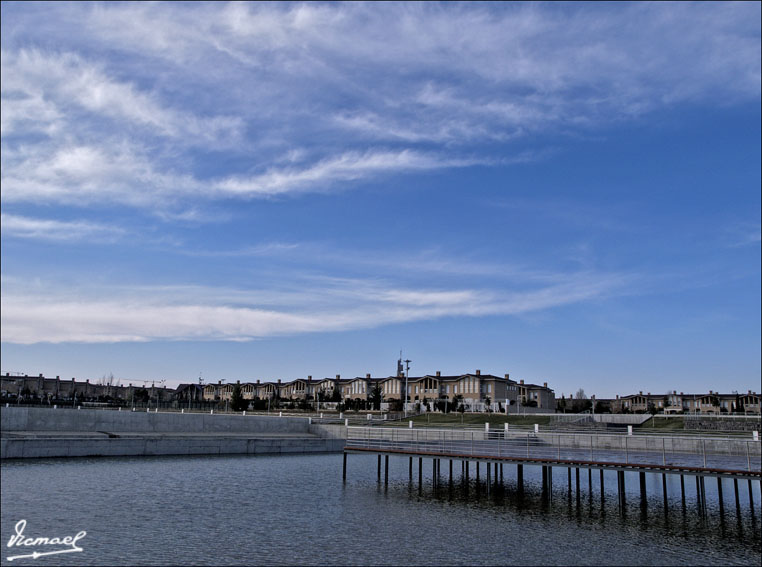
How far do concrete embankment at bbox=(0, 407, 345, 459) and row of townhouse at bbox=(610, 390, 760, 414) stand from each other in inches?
3089

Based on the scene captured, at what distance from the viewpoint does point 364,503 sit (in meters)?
31.7

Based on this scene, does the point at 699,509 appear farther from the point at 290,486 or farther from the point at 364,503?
the point at 290,486

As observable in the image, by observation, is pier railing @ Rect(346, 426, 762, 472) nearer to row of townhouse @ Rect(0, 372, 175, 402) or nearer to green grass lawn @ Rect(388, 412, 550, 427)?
green grass lawn @ Rect(388, 412, 550, 427)

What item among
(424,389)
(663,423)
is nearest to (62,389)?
(424,389)

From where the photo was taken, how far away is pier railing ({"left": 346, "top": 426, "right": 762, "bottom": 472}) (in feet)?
118

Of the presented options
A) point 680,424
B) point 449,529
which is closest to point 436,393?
point 680,424

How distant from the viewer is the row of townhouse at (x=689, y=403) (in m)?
123

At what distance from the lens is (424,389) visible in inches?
4761

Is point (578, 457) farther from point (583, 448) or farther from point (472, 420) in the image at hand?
point (472, 420)

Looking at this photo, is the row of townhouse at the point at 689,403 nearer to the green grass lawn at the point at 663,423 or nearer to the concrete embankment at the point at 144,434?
the green grass lawn at the point at 663,423

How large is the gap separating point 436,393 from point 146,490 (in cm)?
8966

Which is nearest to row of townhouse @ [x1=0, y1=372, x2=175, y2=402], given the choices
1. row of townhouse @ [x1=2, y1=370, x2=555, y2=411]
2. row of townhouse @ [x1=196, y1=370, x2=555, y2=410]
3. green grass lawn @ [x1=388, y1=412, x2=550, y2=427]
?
row of townhouse @ [x1=2, y1=370, x2=555, y2=411]

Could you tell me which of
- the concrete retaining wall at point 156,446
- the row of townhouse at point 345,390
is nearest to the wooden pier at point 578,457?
the concrete retaining wall at point 156,446

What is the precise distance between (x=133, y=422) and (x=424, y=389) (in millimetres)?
71257
